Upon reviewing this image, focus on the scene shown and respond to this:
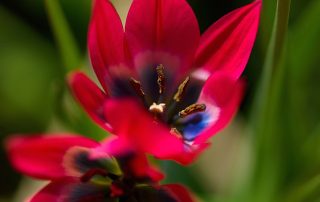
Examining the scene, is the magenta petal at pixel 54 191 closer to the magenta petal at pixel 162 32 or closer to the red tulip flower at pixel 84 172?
the red tulip flower at pixel 84 172

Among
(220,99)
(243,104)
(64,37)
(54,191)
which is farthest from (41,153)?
(243,104)

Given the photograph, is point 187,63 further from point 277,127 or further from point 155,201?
point 277,127

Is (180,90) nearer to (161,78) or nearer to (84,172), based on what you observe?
(161,78)

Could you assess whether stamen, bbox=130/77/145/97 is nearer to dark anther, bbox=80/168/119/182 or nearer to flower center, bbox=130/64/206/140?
flower center, bbox=130/64/206/140

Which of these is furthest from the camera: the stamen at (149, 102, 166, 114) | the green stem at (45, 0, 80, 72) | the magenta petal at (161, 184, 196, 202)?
the green stem at (45, 0, 80, 72)

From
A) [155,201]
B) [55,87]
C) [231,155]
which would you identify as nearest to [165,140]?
[155,201]

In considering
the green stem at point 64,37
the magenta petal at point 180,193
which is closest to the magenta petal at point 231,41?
the magenta petal at point 180,193

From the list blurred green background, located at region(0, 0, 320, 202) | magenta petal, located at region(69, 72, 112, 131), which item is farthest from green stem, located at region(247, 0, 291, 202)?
magenta petal, located at region(69, 72, 112, 131)
